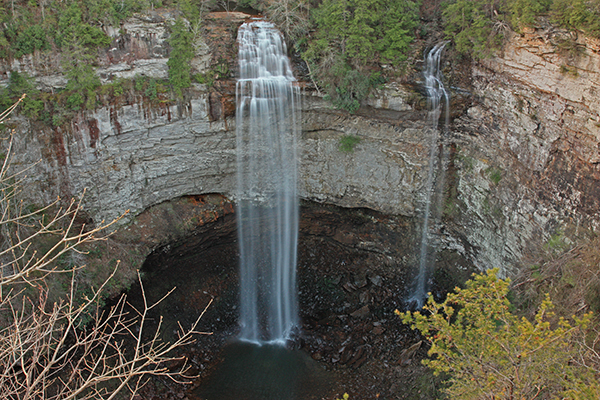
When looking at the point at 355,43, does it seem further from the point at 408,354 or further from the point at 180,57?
the point at 408,354

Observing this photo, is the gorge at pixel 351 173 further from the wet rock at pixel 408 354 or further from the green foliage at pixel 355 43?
the green foliage at pixel 355 43

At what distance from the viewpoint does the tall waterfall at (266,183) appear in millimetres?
15281

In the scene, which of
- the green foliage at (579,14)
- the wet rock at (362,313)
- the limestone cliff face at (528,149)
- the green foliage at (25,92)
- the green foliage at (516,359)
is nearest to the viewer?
the green foliage at (516,359)

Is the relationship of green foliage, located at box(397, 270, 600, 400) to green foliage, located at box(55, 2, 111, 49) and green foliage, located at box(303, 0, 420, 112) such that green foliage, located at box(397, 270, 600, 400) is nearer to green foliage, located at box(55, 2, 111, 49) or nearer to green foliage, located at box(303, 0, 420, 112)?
green foliage, located at box(303, 0, 420, 112)

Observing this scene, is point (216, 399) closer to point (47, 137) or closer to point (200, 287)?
point (200, 287)

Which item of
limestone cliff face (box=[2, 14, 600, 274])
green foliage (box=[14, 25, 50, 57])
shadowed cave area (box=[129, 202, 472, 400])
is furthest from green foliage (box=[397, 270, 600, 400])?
green foliage (box=[14, 25, 50, 57])

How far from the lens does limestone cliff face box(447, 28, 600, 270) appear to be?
34.9ft

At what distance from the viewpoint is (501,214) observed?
13.8 m

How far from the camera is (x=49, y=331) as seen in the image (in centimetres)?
537

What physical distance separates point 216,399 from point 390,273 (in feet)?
26.5

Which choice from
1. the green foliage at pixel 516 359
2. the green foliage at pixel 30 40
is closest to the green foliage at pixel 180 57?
the green foliage at pixel 30 40

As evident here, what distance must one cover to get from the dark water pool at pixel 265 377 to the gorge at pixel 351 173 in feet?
2.26

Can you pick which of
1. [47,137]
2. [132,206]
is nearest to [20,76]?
[47,137]

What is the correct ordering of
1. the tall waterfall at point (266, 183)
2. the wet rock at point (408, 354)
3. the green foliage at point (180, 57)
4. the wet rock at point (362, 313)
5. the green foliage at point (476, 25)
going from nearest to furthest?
the green foliage at point (476, 25) < the wet rock at point (408, 354) < the green foliage at point (180, 57) < the tall waterfall at point (266, 183) < the wet rock at point (362, 313)
